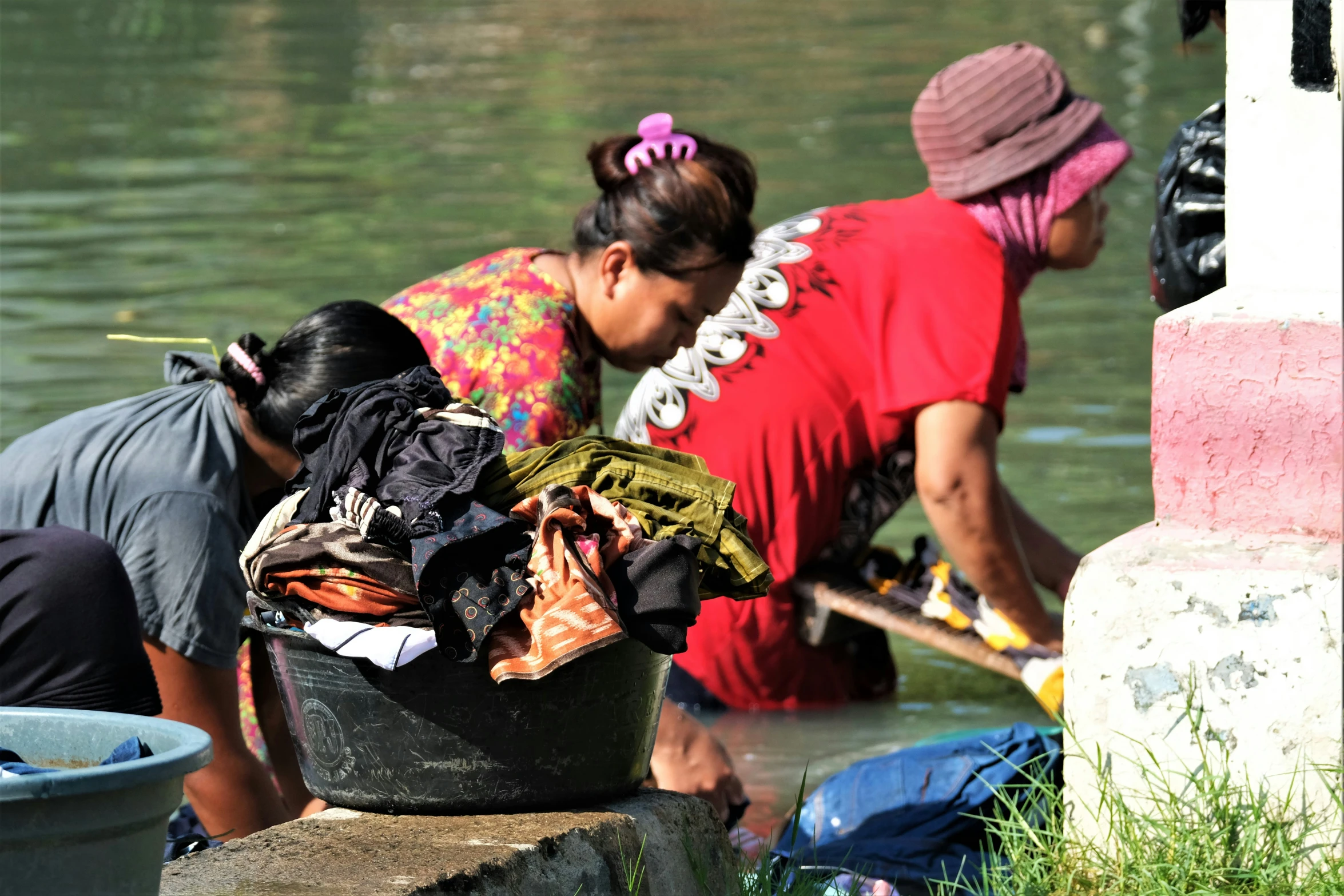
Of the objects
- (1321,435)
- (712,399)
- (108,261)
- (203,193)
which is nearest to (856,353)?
(712,399)

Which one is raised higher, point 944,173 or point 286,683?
point 944,173

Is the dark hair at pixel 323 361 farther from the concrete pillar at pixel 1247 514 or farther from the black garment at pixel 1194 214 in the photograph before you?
the black garment at pixel 1194 214

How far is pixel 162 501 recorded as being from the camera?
10.9 feet

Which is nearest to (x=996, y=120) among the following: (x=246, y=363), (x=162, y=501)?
(x=246, y=363)

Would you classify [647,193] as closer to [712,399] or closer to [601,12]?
[712,399]

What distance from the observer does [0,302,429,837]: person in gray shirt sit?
329 centimetres

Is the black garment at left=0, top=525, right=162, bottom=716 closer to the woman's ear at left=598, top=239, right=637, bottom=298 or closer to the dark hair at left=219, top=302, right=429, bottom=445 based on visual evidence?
the dark hair at left=219, top=302, right=429, bottom=445

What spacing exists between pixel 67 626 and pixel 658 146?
174 centimetres

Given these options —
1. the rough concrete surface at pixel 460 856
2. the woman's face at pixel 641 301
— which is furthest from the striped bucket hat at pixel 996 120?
the rough concrete surface at pixel 460 856

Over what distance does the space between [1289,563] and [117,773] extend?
1908 mm

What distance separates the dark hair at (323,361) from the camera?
10.9 ft

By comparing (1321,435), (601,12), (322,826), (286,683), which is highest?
(601,12)

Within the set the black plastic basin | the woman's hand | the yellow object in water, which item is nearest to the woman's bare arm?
the yellow object in water

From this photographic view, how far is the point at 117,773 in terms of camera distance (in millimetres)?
2068
